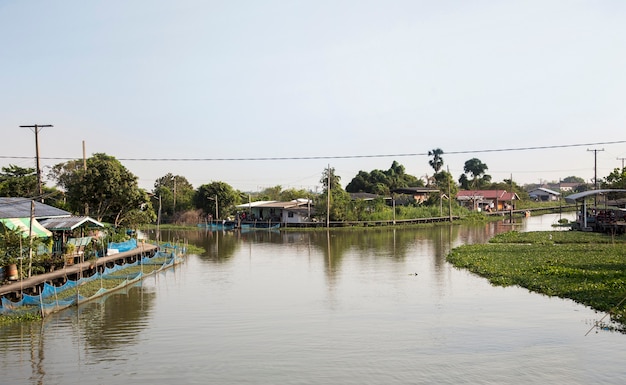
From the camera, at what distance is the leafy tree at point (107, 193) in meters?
31.3

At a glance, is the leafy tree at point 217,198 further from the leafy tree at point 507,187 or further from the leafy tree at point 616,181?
the leafy tree at point 507,187

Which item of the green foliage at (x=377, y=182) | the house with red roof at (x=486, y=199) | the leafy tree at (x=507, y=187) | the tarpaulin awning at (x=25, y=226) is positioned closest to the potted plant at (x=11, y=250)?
the tarpaulin awning at (x=25, y=226)

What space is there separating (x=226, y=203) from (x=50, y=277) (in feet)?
144

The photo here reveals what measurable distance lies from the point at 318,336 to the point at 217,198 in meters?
49.3

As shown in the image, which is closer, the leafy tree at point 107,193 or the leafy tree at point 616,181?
the leafy tree at point 107,193

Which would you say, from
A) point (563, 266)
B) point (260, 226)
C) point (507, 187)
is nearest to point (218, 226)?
point (260, 226)

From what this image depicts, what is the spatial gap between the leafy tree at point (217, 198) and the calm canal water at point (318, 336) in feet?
124

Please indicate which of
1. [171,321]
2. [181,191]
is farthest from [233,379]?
[181,191]

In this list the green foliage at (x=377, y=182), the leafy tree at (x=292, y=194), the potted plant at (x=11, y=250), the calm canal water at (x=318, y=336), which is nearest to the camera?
the calm canal water at (x=318, y=336)

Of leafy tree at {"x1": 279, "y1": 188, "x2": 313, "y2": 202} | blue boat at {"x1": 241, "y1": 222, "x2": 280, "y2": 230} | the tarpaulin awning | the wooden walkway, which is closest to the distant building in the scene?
leafy tree at {"x1": 279, "y1": 188, "x2": 313, "y2": 202}

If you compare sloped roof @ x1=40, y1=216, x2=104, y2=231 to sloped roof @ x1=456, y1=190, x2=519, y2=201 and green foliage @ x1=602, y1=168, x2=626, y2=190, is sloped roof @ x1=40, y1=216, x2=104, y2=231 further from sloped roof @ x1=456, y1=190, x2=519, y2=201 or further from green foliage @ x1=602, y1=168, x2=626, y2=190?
sloped roof @ x1=456, y1=190, x2=519, y2=201

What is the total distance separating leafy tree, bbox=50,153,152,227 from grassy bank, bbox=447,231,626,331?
18.4 metres

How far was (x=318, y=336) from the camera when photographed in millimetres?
15641

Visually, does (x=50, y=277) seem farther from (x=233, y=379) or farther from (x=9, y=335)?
(x=233, y=379)
